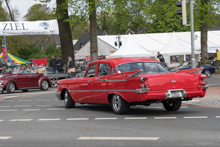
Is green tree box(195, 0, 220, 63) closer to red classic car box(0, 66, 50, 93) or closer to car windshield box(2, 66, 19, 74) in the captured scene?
red classic car box(0, 66, 50, 93)

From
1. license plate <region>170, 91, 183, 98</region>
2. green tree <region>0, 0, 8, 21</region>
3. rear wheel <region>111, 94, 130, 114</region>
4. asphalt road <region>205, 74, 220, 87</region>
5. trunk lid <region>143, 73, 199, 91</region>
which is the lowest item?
asphalt road <region>205, 74, 220, 87</region>

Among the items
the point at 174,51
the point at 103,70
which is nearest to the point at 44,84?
the point at 103,70

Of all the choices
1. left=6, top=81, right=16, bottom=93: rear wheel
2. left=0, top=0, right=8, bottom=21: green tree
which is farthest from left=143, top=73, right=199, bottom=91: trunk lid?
left=0, top=0, right=8, bottom=21: green tree

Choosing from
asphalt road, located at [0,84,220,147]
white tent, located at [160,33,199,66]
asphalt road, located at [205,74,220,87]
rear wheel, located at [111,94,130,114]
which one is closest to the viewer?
asphalt road, located at [0,84,220,147]

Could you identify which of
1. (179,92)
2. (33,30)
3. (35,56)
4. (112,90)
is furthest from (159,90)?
(35,56)

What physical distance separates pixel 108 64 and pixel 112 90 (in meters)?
0.99

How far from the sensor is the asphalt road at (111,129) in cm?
805

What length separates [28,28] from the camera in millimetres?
34812

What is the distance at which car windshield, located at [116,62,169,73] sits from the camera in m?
12.6

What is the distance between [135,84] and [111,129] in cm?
208

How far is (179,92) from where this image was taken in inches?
463

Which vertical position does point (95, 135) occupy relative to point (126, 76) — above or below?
below

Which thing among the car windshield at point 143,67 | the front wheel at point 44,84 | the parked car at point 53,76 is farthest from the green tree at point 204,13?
the car windshield at point 143,67

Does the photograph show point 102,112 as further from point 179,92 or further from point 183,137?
point 183,137
